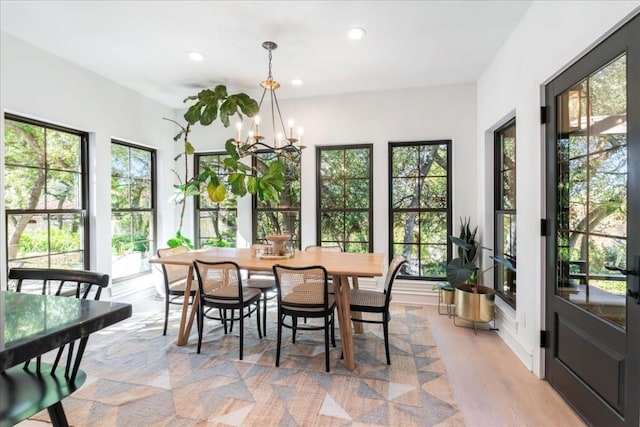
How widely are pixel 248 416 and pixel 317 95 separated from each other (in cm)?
389

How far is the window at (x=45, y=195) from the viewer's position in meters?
3.13

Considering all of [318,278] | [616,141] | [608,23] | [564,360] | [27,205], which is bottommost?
[564,360]

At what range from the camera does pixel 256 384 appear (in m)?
2.30

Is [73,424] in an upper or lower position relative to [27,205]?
lower

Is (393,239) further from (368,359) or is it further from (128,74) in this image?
(128,74)

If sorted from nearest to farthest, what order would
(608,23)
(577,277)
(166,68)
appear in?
(608,23), (577,277), (166,68)

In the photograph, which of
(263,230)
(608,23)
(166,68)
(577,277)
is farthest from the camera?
(263,230)

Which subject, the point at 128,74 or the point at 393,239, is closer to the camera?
the point at 128,74

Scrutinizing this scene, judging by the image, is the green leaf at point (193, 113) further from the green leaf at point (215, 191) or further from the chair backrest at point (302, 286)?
the chair backrest at point (302, 286)

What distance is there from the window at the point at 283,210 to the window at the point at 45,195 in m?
2.14

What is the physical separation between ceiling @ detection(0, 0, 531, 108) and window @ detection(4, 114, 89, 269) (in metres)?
0.90

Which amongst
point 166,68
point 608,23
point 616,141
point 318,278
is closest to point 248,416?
point 318,278

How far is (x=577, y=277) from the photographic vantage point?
2010 mm

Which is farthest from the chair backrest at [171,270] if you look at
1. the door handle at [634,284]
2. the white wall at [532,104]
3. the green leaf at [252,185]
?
the door handle at [634,284]
